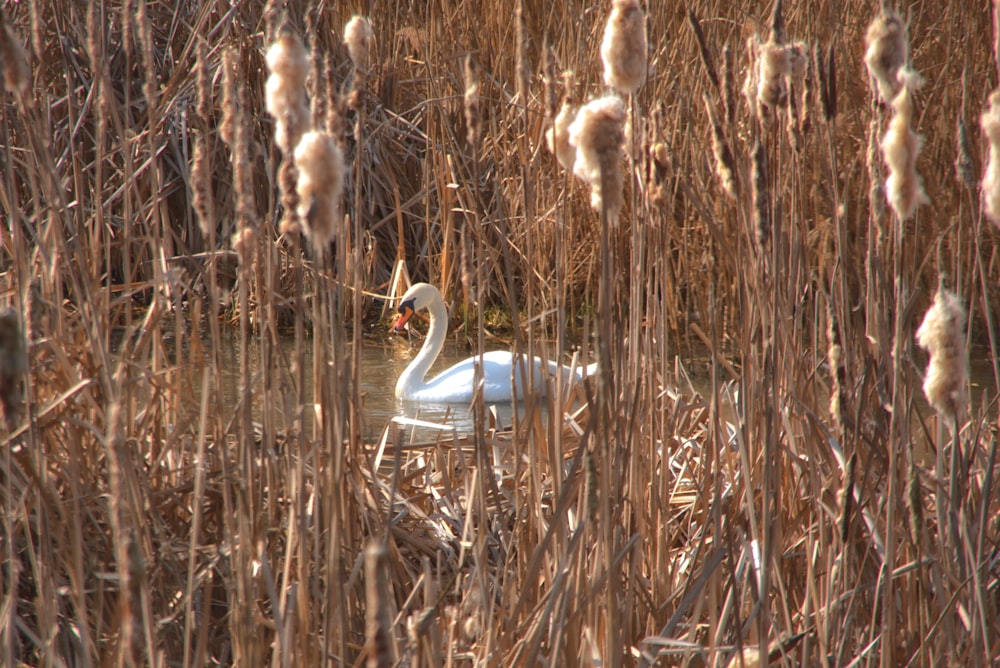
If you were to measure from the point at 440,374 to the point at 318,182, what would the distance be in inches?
133

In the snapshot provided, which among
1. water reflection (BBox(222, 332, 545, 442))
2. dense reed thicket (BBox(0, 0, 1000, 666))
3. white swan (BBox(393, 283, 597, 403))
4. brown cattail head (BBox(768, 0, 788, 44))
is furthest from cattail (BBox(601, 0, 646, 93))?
white swan (BBox(393, 283, 597, 403))

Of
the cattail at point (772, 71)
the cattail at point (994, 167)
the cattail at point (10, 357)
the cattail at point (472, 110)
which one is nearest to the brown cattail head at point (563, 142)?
the cattail at point (472, 110)

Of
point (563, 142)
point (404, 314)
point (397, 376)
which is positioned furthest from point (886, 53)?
point (397, 376)

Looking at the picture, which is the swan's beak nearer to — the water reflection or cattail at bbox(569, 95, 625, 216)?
the water reflection

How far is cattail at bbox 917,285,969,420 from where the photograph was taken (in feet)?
3.01

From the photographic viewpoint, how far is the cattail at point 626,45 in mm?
1202

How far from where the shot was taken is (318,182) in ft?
3.02

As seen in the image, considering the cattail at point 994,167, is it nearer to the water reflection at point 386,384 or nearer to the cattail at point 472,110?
the cattail at point 472,110

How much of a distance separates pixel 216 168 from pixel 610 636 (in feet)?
13.7

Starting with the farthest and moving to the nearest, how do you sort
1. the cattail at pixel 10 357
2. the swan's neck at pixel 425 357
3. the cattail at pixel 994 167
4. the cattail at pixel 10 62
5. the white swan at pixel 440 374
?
the swan's neck at pixel 425 357 < the white swan at pixel 440 374 < the cattail at pixel 10 62 < the cattail at pixel 994 167 < the cattail at pixel 10 357

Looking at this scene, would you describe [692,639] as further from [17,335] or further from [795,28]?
[795,28]

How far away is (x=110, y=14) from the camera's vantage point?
189 inches

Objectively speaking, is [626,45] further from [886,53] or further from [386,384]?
[386,384]

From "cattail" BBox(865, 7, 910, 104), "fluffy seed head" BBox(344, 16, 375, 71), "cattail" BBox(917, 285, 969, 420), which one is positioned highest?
"fluffy seed head" BBox(344, 16, 375, 71)
